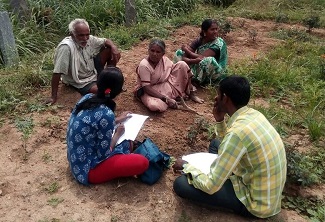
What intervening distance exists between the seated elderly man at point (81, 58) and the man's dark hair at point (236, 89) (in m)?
2.17

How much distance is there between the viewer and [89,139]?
118 inches

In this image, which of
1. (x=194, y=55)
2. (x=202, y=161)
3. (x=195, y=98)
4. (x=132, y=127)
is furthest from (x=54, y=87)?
(x=202, y=161)

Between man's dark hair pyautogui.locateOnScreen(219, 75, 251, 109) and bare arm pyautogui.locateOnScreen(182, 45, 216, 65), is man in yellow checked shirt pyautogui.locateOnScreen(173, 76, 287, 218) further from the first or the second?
bare arm pyautogui.locateOnScreen(182, 45, 216, 65)

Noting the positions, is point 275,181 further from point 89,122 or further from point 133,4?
point 133,4

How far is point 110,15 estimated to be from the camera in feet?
24.1

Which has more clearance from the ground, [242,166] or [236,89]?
[236,89]

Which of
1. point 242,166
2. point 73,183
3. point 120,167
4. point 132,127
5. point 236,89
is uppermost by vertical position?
point 236,89

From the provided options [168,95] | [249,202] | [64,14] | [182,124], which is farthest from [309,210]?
[64,14]

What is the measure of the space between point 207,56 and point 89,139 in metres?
2.54

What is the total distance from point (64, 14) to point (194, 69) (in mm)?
3345

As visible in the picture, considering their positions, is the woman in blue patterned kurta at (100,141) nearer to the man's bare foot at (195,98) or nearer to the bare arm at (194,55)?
the man's bare foot at (195,98)

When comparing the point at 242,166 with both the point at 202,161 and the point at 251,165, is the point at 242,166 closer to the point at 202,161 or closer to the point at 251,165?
the point at 251,165

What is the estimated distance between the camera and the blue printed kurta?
2.91 metres

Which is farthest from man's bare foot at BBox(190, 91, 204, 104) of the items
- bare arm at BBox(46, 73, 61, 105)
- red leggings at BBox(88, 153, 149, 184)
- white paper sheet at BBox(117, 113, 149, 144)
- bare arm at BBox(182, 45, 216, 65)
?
red leggings at BBox(88, 153, 149, 184)
